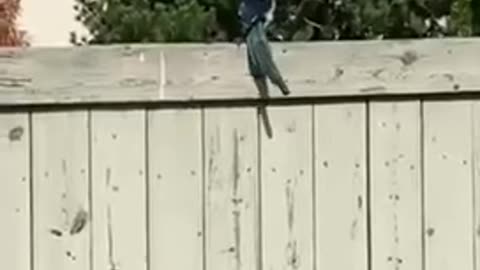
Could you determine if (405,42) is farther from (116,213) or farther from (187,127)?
(116,213)

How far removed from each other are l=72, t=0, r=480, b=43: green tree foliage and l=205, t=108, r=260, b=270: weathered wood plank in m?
2.21

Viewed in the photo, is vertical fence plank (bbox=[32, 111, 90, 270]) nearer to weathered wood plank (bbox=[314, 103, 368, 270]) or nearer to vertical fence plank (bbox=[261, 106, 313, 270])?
vertical fence plank (bbox=[261, 106, 313, 270])

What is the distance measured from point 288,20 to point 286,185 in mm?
2982

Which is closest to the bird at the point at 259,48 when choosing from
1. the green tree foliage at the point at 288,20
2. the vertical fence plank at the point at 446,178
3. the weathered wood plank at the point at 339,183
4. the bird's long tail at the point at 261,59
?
the bird's long tail at the point at 261,59

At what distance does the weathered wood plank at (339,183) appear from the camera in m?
3.29

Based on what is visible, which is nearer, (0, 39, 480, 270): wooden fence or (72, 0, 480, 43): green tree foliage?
(0, 39, 480, 270): wooden fence

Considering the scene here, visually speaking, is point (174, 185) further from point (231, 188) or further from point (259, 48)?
point (259, 48)

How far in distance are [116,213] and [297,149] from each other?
0.45 metres

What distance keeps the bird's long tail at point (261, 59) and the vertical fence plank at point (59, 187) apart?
41 cm

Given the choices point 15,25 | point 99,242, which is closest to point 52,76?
point 99,242

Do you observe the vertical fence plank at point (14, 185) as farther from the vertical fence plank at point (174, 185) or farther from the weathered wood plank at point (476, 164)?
the weathered wood plank at point (476, 164)

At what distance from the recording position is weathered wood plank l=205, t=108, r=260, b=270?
128 inches

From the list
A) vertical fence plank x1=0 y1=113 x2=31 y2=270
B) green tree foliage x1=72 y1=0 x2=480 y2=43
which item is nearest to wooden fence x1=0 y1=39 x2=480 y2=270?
vertical fence plank x1=0 y1=113 x2=31 y2=270

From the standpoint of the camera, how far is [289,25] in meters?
6.20
